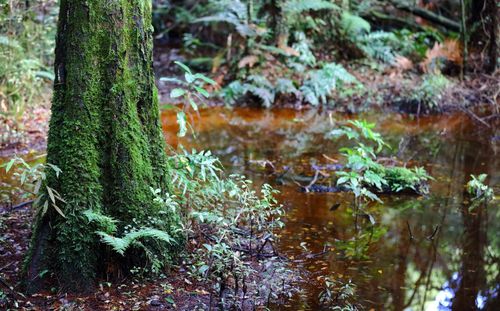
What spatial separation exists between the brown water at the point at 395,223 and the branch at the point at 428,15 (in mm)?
6203

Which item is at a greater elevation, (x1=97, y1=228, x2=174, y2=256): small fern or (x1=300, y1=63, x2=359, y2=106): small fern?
(x1=300, y1=63, x2=359, y2=106): small fern

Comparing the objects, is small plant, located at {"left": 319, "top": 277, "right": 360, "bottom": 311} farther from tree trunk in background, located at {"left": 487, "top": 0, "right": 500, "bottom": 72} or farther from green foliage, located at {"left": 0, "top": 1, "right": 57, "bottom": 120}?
tree trunk in background, located at {"left": 487, "top": 0, "right": 500, "bottom": 72}

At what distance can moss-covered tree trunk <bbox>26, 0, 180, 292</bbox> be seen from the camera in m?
3.68

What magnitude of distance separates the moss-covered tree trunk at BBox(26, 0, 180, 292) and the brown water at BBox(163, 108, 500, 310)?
1.52m

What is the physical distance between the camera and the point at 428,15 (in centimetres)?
1517

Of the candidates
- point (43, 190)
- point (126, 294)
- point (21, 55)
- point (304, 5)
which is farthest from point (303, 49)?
point (126, 294)

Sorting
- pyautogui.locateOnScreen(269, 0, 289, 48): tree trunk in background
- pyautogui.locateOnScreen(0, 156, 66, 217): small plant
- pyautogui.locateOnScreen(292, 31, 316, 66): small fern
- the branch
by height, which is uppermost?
the branch

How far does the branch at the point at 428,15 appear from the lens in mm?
14938

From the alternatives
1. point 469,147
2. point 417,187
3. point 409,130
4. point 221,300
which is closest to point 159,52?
point 409,130

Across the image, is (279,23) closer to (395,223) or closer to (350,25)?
(350,25)

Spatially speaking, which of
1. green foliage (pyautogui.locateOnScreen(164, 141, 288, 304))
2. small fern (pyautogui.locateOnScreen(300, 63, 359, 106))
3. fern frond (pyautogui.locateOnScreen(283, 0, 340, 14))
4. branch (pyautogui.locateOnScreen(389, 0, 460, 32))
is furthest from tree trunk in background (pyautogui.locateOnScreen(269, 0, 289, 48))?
green foliage (pyautogui.locateOnScreen(164, 141, 288, 304))

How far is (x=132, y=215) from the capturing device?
152 inches

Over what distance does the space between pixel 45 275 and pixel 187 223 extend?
119 cm

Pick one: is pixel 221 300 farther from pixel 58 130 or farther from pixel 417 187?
pixel 417 187
